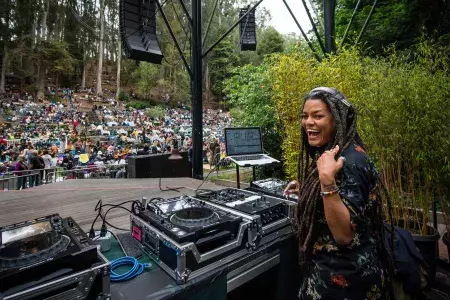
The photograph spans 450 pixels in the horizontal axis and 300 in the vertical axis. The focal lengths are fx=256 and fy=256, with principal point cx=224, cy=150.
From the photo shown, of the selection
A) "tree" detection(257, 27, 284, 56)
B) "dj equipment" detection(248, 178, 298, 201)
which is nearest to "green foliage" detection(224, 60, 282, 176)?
"dj equipment" detection(248, 178, 298, 201)

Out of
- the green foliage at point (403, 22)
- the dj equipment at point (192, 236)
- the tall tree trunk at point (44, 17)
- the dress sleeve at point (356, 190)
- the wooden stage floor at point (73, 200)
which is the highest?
the tall tree trunk at point (44, 17)

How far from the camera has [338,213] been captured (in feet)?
3.24

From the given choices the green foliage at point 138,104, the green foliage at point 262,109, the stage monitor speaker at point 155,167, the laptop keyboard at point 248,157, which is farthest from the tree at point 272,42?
the laptop keyboard at point 248,157

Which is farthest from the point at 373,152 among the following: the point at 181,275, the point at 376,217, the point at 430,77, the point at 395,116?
the point at 181,275

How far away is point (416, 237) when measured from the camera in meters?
1.81

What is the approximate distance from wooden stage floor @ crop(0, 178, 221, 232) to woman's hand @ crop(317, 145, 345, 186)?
2079 mm

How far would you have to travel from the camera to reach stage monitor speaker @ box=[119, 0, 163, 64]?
3982 mm

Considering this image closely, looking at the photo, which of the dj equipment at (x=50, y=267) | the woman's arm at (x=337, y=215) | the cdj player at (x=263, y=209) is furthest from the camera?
the cdj player at (x=263, y=209)

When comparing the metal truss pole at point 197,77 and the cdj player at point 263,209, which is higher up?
the metal truss pole at point 197,77

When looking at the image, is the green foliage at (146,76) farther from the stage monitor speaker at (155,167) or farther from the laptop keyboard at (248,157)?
the laptop keyboard at (248,157)

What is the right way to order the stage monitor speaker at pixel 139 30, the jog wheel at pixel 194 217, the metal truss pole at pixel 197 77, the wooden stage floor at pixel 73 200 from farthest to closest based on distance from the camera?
the metal truss pole at pixel 197 77, the stage monitor speaker at pixel 139 30, the wooden stage floor at pixel 73 200, the jog wheel at pixel 194 217

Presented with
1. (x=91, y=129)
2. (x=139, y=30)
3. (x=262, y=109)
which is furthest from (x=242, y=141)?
(x=91, y=129)

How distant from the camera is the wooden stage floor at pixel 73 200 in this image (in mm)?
2873

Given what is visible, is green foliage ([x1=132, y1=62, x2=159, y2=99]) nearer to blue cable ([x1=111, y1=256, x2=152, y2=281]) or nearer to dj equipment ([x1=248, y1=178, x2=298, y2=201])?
dj equipment ([x1=248, y1=178, x2=298, y2=201])
